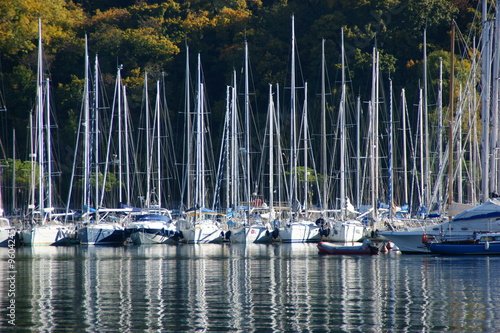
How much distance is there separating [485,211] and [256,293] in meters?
16.1

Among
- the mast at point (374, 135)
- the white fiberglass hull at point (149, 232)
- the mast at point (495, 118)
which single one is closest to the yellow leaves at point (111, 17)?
the white fiberglass hull at point (149, 232)

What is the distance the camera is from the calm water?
66.8 ft

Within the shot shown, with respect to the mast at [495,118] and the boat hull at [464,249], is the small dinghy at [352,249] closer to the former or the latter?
the boat hull at [464,249]

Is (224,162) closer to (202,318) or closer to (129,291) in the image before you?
(129,291)

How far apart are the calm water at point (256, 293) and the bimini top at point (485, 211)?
1.89m

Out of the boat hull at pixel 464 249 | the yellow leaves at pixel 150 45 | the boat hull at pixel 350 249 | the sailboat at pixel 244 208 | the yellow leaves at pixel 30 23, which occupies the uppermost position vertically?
the yellow leaves at pixel 30 23

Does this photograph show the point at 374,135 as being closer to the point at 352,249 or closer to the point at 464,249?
the point at 352,249

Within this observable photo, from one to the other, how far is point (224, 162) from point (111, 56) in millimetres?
27467

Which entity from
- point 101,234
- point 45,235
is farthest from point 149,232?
point 45,235

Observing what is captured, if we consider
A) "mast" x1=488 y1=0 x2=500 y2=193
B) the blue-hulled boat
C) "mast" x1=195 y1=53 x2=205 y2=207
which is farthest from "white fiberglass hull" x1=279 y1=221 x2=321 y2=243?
"mast" x1=488 y1=0 x2=500 y2=193

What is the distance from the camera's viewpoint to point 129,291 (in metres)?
26.9

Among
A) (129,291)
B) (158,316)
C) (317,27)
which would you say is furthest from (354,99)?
(158,316)

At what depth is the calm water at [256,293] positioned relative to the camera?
20375mm

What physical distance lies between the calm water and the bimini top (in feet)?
6.21
